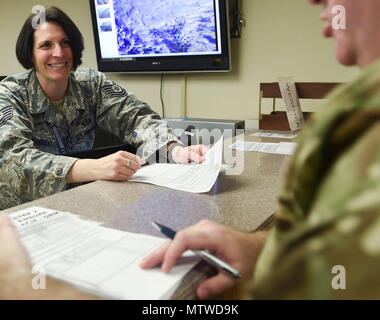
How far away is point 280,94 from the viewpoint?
1620mm

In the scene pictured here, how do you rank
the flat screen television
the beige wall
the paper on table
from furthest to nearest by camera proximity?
1. the flat screen television
2. the beige wall
3. the paper on table

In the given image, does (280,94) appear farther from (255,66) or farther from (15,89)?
(15,89)

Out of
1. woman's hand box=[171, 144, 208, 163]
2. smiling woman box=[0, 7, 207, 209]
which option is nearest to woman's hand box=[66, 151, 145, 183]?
smiling woman box=[0, 7, 207, 209]

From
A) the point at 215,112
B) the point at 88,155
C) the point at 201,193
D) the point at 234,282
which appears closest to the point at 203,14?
the point at 215,112

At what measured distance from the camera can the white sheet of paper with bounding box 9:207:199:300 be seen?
1.39ft

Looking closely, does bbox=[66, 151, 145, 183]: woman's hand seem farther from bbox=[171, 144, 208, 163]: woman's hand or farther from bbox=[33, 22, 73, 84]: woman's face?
bbox=[33, 22, 73, 84]: woman's face

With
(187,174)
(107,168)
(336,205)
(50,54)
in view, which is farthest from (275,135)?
(336,205)

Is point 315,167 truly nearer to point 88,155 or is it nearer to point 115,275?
point 115,275

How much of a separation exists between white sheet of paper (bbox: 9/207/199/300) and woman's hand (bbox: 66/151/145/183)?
289mm

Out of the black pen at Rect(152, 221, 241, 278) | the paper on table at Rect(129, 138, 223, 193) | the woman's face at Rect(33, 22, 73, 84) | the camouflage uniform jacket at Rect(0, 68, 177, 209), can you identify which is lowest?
the paper on table at Rect(129, 138, 223, 193)

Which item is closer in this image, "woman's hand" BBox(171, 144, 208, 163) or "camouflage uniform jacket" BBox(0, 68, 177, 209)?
"camouflage uniform jacket" BBox(0, 68, 177, 209)

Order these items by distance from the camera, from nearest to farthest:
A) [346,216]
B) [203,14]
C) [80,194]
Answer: [346,216] → [80,194] → [203,14]

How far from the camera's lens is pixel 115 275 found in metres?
0.45
